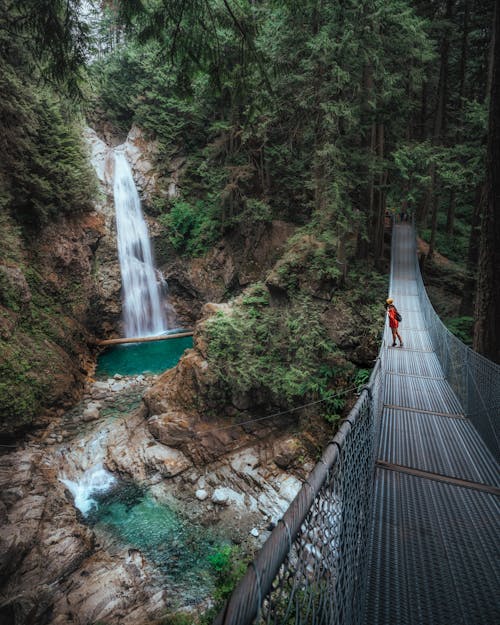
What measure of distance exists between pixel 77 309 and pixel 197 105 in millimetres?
9453

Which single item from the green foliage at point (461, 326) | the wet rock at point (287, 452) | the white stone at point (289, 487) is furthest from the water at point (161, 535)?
the green foliage at point (461, 326)

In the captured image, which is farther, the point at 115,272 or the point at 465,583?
the point at 115,272

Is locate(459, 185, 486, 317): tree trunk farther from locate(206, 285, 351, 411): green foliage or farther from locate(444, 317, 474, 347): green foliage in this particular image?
locate(206, 285, 351, 411): green foliage

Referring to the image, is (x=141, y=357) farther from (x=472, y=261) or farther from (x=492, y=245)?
(x=492, y=245)

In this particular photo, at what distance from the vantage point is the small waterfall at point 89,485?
260 inches

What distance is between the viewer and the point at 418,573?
77.3 inches

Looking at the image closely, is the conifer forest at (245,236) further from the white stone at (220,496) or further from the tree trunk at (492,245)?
the white stone at (220,496)

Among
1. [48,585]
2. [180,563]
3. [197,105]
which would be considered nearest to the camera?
[48,585]

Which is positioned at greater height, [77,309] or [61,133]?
[61,133]

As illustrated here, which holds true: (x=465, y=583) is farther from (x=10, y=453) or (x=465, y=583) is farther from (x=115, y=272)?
(x=115, y=272)

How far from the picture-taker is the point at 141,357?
12484 mm

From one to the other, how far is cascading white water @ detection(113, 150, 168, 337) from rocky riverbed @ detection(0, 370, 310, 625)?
5.73m

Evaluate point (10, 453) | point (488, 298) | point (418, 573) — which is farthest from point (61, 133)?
point (418, 573)

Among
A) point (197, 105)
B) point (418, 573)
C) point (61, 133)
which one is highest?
point (197, 105)
